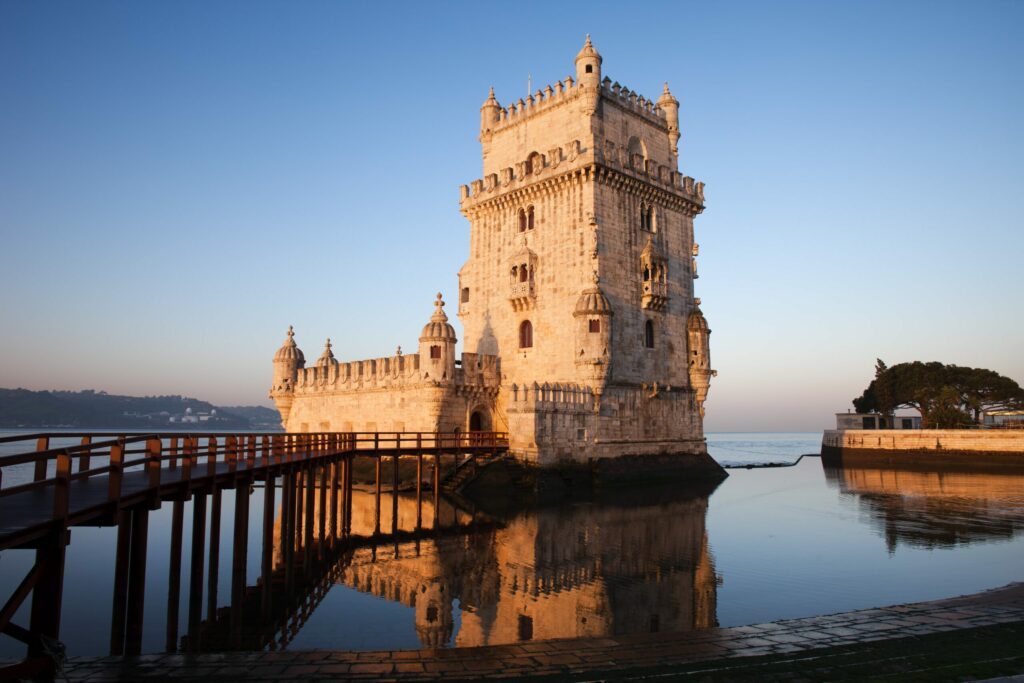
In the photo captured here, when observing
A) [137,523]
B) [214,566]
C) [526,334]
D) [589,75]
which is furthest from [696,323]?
[137,523]

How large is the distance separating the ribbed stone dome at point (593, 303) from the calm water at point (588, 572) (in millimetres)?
8939

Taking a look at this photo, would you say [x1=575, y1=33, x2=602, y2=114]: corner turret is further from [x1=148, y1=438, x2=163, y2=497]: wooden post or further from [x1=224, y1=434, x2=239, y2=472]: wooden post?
[x1=148, y1=438, x2=163, y2=497]: wooden post

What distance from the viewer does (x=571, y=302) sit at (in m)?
34.7

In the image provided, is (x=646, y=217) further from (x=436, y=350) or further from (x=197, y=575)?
(x=197, y=575)

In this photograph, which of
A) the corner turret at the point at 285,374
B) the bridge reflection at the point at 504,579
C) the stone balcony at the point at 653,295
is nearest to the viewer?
the bridge reflection at the point at 504,579

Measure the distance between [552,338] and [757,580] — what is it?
19.6 m

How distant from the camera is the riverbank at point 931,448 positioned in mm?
49625

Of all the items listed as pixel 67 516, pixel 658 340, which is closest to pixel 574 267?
pixel 658 340

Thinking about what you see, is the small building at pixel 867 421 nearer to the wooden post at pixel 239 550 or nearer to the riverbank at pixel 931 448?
the riverbank at pixel 931 448

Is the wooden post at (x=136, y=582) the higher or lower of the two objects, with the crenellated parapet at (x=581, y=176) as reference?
lower

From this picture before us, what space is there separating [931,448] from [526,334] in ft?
121

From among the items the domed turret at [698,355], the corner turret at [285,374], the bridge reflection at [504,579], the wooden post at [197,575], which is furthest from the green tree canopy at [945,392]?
the wooden post at [197,575]

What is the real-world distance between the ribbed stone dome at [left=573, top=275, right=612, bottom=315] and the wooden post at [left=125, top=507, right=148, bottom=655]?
24.0 m

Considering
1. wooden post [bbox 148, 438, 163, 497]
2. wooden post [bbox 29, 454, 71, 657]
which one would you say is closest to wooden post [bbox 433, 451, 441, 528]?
wooden post [bbox 148, 438, 163, 497]
